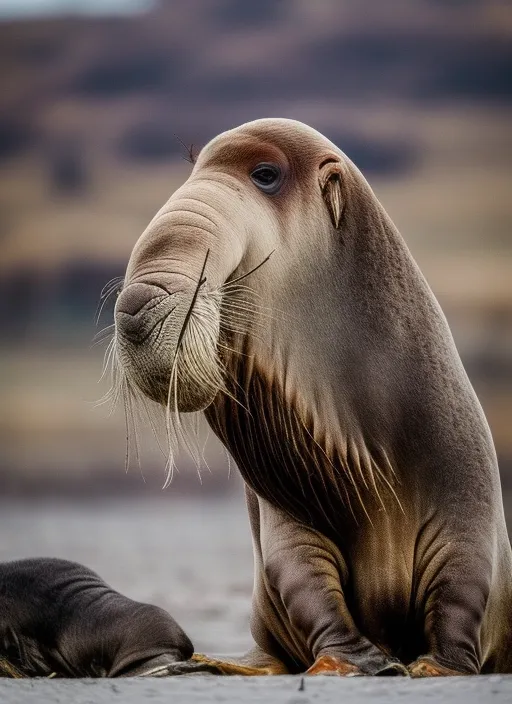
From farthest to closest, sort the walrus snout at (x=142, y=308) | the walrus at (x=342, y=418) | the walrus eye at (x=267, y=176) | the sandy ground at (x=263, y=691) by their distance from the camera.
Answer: the walrus eye at (x=267, y=176) → the walrus at (x=342, y=418) → the walrus snout at (x=142, y=308) → the sandy ground at (x=263, y=691)

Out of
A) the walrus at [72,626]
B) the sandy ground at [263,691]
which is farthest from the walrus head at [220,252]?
the walrus at [72,626]

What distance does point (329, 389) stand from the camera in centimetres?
343

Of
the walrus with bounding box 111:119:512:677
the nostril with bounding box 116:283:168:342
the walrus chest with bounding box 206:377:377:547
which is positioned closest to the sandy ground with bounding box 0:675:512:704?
the walrus with bounding box 111:119:512:677

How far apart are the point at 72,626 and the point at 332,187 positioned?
5.55ft

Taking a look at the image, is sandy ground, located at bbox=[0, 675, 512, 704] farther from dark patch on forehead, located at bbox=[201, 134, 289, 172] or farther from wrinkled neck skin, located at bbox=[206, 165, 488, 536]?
dark patch on forehead, located at bbox=[201, 134, 289, 172]

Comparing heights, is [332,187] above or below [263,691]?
above

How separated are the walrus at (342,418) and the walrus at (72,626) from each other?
2.14 ft

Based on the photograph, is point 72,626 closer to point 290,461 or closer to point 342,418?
point 290,461

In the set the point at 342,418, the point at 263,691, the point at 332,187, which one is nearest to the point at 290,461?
the point at 342,418

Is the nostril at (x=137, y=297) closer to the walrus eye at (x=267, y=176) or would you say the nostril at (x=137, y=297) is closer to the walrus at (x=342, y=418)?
the walrus at (x=342, y=418)

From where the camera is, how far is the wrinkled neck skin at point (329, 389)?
3.40 meters

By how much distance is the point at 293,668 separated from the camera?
3785 millimetres

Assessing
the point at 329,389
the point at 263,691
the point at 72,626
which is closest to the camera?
the point at 263,691

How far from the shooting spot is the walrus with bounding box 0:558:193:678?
13.1ft
